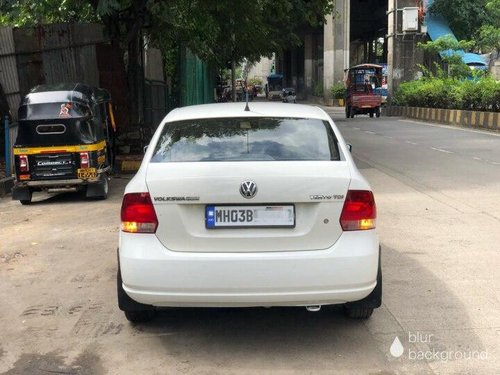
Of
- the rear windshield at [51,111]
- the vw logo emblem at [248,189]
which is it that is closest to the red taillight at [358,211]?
the vw logo emblem at [248,189]

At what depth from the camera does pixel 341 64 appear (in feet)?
183

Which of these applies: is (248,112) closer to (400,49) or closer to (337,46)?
(400,49)

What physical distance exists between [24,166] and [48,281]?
15.9 feet

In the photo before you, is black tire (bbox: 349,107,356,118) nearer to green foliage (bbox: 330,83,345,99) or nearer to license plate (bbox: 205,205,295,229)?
green foliage (bbox: 330,83,345,99)

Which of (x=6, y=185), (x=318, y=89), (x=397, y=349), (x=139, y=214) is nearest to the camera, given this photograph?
(x=139, y=214)

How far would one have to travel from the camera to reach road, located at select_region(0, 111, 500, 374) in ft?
13.1

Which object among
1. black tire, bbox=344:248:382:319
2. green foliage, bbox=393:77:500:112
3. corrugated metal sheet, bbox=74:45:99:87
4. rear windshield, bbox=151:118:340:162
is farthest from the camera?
green foliage, bbox=393:77:500:112

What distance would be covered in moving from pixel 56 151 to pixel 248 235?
716cm

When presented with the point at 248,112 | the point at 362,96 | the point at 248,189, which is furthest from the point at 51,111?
the point at 362,96

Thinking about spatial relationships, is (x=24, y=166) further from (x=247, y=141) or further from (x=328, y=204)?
(x=328, y=204)

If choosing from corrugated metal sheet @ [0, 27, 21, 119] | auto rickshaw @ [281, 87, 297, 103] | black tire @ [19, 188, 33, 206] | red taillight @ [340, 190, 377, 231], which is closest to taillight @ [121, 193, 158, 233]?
red taillight @ [340, 190, 377, 231]

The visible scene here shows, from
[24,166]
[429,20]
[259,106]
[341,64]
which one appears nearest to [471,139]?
[24,166]

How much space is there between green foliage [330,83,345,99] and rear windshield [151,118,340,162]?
51.5 metres

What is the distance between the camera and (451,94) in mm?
27953
